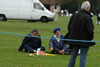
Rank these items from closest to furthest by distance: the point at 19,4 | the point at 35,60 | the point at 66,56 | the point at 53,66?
the point at 53,66 < the point at 35,60 < the point at 66,56 < the point at 19,4

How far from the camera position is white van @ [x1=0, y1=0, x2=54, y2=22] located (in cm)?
3884

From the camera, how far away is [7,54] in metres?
14.2

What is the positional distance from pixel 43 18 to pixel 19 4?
3.38 meters

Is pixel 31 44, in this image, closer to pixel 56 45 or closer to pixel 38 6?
pixel 56 45

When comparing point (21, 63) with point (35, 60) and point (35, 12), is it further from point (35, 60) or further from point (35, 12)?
point (35, 12)

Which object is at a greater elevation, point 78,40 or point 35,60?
point 78,40

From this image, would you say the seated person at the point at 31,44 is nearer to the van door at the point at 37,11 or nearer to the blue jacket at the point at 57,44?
the blue jacket at the point at 57,44

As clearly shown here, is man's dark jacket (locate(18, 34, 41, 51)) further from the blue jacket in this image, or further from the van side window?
the van side window

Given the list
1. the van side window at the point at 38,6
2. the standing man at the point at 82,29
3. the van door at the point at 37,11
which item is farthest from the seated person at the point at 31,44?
the van side window at the point at 38,6

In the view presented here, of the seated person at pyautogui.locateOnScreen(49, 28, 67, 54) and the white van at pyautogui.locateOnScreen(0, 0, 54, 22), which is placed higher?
the seated person at pyautogui.locateOnScreen(49, 28, 67, 54)

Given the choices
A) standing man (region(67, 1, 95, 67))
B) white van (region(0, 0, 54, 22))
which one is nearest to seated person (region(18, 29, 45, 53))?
standing man (region(67, 1, 95, 67))

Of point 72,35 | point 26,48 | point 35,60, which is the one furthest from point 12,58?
point 72,35

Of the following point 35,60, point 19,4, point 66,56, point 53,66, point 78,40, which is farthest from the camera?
point 19,4

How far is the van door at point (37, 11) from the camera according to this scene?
131ft
